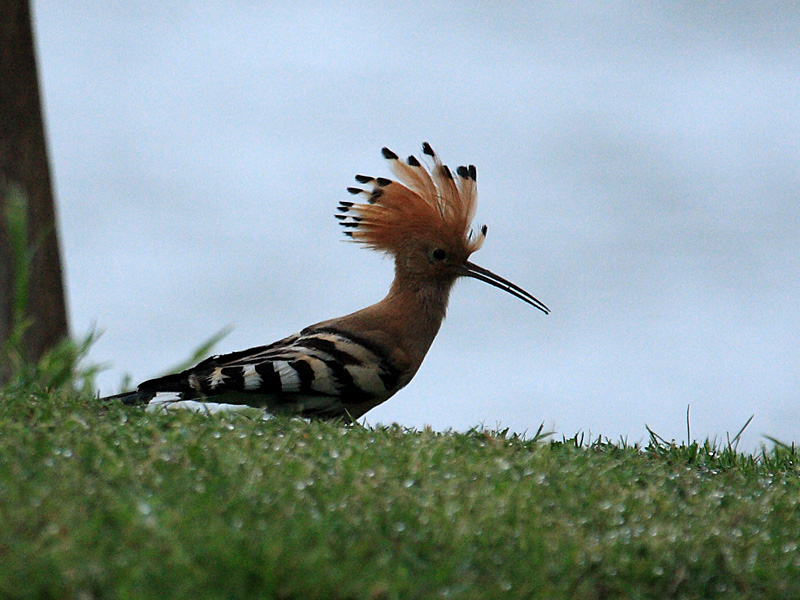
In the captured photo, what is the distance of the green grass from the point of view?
2.31 metres

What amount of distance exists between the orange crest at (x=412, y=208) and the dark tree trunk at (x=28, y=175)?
2625 millimetres

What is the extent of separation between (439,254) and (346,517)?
2.81m

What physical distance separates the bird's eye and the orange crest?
5 cm

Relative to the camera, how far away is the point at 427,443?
3771 millimetres

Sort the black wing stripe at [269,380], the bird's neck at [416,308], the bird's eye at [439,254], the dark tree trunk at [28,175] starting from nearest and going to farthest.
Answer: the black wing stripe at [269,380]
the bird's neck at [416,308]
the bird's eye at [439,254]
the dark tree trunk at [28,175]

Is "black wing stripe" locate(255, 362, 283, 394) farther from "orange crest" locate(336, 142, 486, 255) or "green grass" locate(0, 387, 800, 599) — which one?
"orange crest" locate(336, 142, 486, 255)

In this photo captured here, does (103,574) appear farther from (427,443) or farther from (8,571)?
(427,443)

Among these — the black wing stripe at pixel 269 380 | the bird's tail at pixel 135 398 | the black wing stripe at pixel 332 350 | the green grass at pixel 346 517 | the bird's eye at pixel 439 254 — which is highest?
the bird's eye at pixel 439 254

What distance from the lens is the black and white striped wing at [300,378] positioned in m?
4.46

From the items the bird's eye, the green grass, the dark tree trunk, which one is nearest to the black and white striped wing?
the green grass

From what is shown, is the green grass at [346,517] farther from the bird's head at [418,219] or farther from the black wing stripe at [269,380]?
the bird's head at [418,219]

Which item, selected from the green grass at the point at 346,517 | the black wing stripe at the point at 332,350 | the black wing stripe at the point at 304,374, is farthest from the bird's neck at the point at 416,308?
the green grass at the point at 346,517

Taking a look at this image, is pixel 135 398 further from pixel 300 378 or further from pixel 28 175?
pixel 28 175

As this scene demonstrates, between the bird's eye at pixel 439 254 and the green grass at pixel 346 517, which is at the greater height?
the bird's eye at pixel 439 254
